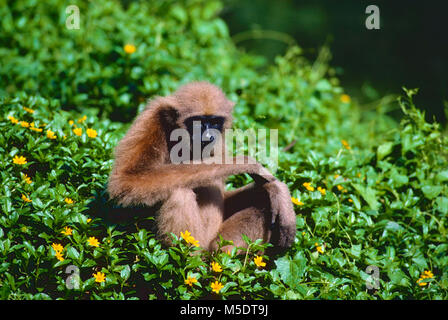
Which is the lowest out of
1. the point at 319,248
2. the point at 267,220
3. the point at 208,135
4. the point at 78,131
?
the point at 319,248

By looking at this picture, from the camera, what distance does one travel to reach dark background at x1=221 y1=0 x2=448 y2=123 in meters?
11.8

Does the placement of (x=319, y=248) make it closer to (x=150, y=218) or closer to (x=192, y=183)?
(x=192, y=183)

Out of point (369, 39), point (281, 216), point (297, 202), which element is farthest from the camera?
point (369, 39)

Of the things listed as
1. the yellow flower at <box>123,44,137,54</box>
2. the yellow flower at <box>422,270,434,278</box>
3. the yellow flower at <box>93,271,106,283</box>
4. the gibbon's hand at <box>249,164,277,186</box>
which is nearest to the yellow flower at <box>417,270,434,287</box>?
the yellow flower at <box>422,270,434,278</box>

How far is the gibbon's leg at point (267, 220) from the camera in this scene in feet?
13.5

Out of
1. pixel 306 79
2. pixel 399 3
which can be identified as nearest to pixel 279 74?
pixel 306 79

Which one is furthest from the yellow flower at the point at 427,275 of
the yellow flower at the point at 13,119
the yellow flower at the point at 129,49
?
the yellow flower at the point at 129,49

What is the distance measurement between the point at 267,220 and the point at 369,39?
11731 millimetres

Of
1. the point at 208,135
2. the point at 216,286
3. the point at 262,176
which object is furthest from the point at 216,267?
the point at 208,135

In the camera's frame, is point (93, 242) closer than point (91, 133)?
Yes

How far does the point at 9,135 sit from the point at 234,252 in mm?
2512

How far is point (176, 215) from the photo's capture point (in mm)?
3861

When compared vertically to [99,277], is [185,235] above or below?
above

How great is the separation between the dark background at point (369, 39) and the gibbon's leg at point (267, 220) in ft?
23.9
